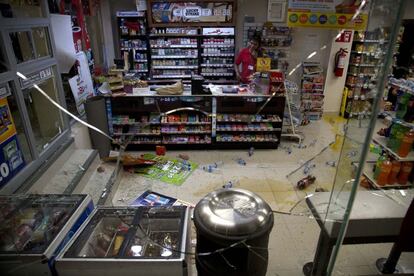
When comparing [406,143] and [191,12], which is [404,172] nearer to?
[406,143]

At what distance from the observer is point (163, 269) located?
162 cm

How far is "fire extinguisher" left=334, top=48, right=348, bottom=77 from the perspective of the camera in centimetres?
696

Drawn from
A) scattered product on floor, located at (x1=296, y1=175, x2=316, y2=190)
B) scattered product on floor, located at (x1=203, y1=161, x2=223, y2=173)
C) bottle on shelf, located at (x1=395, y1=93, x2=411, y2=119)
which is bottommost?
scattered product on floor, located at (x1=203, y1=161, x2=223, y2=173)

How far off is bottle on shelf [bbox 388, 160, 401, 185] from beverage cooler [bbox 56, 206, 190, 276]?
317 centimetres

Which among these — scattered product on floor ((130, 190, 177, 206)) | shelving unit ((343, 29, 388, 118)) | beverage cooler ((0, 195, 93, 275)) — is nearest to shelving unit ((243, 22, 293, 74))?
scattered product on floor ((130, 190, 177, 206))

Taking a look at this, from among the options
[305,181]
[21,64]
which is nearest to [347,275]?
[305,181]

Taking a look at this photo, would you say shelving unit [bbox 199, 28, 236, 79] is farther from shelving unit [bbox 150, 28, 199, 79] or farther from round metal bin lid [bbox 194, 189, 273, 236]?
round metal bin lid [bbox 194, 189, 273, 236]

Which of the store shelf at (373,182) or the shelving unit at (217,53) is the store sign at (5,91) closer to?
the store shelf at (373,182)

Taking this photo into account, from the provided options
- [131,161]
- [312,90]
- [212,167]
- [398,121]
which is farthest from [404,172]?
[131,161]

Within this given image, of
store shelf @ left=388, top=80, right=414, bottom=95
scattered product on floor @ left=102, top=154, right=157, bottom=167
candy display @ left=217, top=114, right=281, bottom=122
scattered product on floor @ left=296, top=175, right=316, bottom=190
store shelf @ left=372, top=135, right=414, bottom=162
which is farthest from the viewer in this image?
candy display @ left=217, top=114, right=281, bottom=122

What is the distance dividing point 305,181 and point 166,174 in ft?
7.12

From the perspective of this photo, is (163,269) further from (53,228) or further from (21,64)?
(21,64)

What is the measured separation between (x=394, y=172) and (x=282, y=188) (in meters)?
1.50

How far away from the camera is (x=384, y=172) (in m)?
3.81
